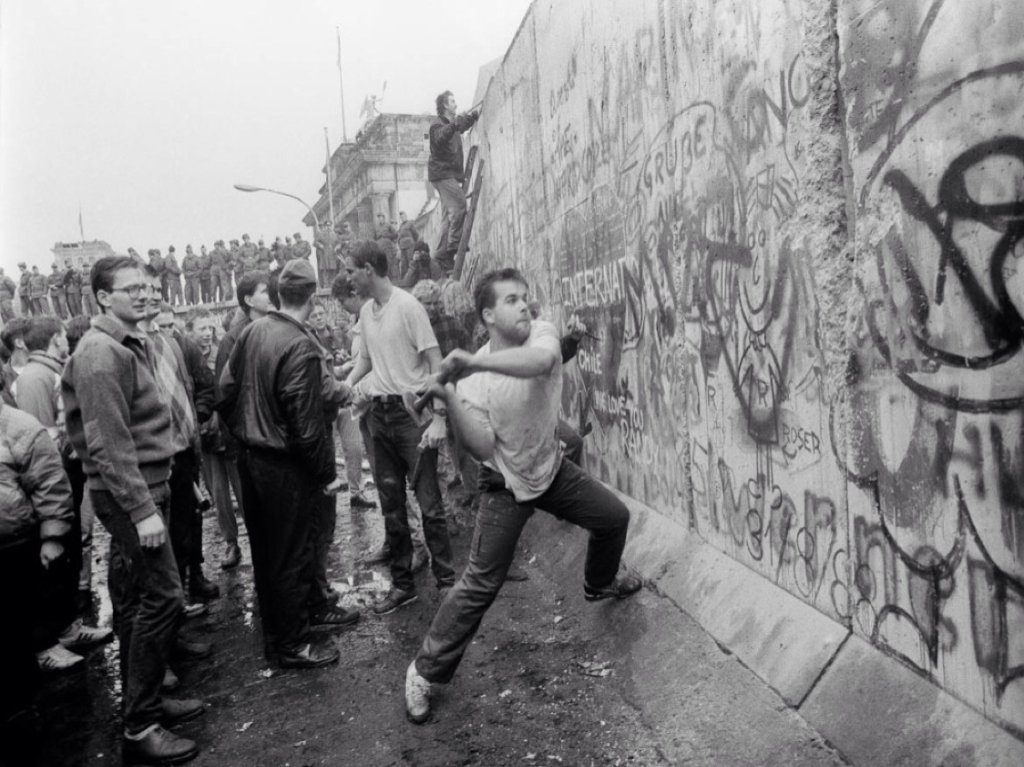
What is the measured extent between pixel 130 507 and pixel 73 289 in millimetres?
32385

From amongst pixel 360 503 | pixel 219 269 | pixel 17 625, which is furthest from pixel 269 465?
pixel 219 269

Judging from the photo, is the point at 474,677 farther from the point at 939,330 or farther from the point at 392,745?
the point at 939,330

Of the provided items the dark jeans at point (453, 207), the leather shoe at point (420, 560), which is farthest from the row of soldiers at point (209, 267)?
the leather shoe at point (420, 560)

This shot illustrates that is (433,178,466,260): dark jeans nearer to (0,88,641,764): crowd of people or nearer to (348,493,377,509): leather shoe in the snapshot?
(348,493,377,509): leather shoe

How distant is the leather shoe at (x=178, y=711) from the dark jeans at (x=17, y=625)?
866mm

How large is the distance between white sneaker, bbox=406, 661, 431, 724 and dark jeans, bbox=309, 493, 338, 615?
1.07 meters

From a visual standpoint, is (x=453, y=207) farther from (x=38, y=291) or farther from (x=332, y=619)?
(x=38, y=291)

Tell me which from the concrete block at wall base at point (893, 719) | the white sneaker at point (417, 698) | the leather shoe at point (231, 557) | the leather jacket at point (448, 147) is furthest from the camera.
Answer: the leather jacket at point (448, 147)

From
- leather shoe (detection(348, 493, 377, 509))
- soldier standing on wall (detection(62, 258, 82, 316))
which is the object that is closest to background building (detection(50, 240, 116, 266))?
soldier standing on wall (detection(62, 258, 82, 316))

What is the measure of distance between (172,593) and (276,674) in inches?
40.1

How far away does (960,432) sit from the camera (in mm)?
2131

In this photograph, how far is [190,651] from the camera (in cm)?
434

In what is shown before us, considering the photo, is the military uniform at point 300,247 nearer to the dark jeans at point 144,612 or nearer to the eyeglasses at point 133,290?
the eyeglasses at point 133,290

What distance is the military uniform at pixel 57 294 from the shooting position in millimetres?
31531
